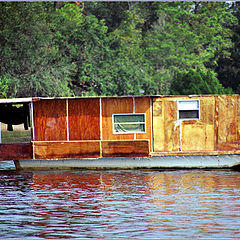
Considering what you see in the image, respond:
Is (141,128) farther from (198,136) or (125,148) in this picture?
(198,136)

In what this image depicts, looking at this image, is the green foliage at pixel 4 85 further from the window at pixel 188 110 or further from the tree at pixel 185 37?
the tree at pixel 185 37

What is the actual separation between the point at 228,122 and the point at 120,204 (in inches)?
390

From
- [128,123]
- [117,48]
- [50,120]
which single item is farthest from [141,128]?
[117,48]

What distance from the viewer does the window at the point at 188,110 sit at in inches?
1089

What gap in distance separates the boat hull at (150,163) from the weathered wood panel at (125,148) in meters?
0.29

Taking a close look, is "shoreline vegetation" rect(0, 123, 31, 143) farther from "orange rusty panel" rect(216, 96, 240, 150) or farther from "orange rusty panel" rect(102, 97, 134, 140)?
"orange rusty panel" rect(216, 96, 240, 150)

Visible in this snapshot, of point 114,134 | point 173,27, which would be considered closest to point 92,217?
point 114,134

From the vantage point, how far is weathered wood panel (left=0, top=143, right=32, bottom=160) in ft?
92.3

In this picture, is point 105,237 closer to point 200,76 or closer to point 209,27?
point 200,76

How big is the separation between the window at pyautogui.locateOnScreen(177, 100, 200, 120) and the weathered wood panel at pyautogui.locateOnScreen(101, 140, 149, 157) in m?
2.20

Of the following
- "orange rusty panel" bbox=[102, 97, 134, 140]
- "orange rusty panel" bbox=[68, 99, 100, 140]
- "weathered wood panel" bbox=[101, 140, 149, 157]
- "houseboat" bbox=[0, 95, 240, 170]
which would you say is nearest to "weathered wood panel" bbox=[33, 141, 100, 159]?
"houseboat" bbox=[0, 95, 240, 170]

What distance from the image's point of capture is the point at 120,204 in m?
19.9

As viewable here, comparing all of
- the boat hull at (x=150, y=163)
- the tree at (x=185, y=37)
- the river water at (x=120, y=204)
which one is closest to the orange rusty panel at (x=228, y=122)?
the boat hull at (x=150, y=163)

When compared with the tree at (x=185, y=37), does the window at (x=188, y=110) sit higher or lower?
lower
